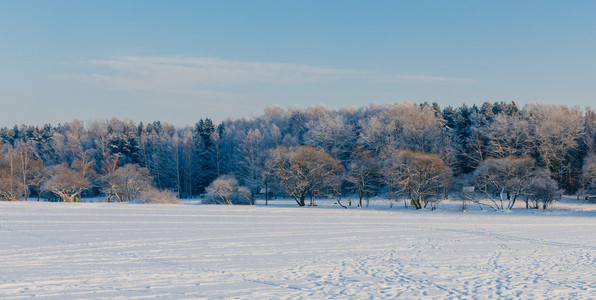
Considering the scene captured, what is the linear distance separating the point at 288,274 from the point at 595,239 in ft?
58.7

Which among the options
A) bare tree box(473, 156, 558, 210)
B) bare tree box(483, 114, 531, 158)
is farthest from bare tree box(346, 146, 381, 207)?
bare tree box(483, 114, 531, 158)

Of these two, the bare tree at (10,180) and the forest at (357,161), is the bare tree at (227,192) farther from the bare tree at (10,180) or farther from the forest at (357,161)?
the bare tree at (10,180)

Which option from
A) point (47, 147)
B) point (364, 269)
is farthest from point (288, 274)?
point (47, 147)

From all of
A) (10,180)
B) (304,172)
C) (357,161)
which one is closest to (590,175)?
(357,161)

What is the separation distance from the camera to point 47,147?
262ft

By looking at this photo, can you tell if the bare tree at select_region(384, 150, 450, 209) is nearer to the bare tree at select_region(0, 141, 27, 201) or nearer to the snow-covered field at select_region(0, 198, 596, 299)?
the snow-covered field at select_region(0, 198, 596, 299)

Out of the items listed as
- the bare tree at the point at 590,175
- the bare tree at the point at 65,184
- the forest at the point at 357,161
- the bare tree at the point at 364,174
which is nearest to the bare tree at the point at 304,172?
the forest at the point at 357,161

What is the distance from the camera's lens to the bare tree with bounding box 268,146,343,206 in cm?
4546

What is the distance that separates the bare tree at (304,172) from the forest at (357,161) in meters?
0.12

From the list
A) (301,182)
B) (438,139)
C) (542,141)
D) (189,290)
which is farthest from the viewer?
(438,139)

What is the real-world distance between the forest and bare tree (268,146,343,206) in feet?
0.39

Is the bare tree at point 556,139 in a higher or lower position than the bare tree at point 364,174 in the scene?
higher

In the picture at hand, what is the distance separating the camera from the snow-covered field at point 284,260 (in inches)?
406

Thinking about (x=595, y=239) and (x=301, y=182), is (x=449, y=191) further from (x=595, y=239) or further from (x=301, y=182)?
(x=595, y=239)
